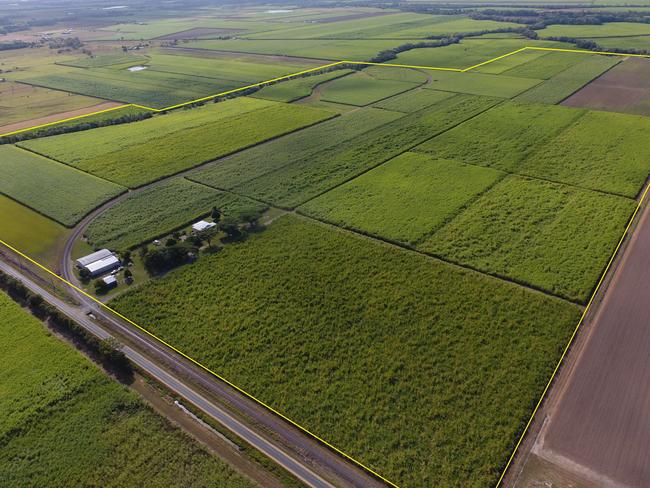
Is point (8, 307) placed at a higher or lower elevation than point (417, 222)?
lower

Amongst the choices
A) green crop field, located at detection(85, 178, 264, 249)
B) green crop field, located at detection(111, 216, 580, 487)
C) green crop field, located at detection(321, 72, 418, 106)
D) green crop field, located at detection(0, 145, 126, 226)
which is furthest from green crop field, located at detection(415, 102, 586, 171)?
green crop field, located at detection(0, 145, 126, 226)

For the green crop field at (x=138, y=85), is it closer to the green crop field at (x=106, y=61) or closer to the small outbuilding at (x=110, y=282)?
the green crop field at (x=106, y=61)

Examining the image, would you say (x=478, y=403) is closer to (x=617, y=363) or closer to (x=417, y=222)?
(x=617, y=363)

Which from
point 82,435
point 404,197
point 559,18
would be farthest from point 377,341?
point 559,18

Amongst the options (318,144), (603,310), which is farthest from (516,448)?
(318,144)

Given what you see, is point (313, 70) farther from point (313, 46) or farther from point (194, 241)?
point (194, 241)

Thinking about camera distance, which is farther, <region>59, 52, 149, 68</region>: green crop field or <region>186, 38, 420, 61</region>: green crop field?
<region>186, 38, 420, 61</region>: green crop field

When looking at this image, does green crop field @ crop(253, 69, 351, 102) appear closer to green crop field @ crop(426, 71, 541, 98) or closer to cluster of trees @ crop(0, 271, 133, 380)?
green crop field @ crop(426, 71, 541, 98)
